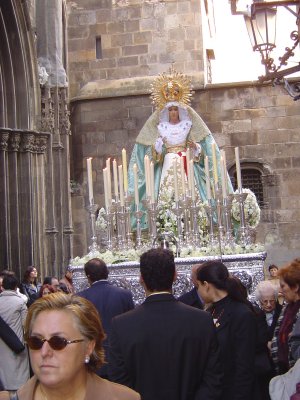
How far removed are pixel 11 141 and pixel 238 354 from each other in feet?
37.1

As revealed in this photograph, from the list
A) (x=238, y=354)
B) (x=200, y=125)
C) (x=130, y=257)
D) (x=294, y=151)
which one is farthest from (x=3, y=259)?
(x=238, y=354)

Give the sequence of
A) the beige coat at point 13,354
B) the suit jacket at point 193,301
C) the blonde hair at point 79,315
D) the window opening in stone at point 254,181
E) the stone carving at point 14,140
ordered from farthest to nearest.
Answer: the window opening in stone at point 254,181
the stone carving at point 14,140
the beige coat at point 13,354
the suit jacket at point 193,301
the blonde hair at point 79,315

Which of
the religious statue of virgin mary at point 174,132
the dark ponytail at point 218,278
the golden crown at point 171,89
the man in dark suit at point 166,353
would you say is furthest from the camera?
the golden crown at point 171,89

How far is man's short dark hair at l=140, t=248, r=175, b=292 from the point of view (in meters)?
4.36

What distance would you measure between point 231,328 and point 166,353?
0.71 metres

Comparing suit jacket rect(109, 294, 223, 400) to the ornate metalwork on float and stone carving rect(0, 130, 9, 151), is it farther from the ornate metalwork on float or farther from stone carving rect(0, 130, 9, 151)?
stone carving rect(0, 130, 9, 151)

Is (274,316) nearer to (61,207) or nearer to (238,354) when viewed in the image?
(238,354)

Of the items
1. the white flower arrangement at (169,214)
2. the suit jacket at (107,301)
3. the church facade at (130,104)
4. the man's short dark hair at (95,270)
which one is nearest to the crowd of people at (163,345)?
the suit jacket at (107,301)

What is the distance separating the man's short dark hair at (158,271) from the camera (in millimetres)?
4355

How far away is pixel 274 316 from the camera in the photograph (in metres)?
6.39

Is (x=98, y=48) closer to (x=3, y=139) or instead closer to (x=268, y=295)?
(x=3, y=139)

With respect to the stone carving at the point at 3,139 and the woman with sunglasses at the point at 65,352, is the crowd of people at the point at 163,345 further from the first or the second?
the stone carving at the point at 3,139

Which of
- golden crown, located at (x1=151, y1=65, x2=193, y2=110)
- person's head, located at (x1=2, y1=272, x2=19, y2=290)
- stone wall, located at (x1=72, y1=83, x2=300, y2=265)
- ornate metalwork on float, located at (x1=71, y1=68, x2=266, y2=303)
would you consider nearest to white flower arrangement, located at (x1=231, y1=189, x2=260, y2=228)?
ornate metalwork on float, located at (x1=71, y1=68, x2=266, y2=303)

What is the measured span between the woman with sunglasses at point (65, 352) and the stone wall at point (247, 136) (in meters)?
16.8
